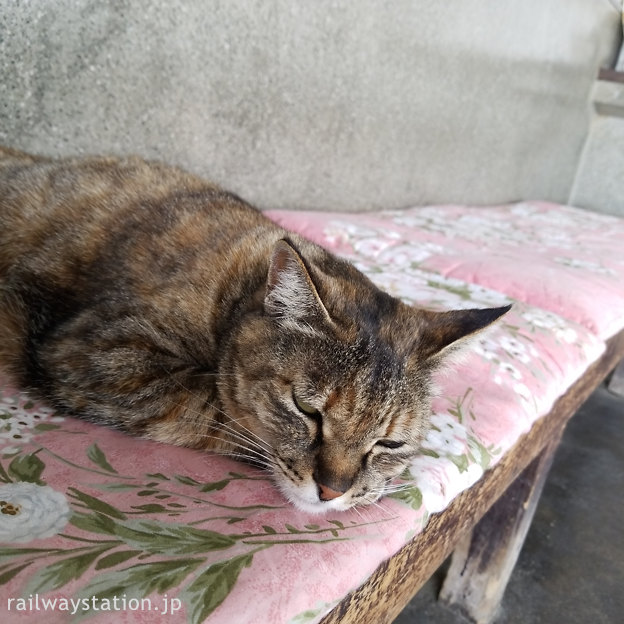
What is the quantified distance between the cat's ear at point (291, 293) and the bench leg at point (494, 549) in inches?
46.3

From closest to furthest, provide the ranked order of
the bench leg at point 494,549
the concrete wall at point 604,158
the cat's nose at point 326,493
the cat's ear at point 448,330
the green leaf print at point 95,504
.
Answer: the green leaf print at point 95,504 → the cat's nose at point 326,493 → the cat's ear at point 448,330 → the bench leg at point 494,549 → the concrete wall at point 604,158

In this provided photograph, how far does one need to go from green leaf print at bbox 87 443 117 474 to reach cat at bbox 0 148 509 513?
0.23ft

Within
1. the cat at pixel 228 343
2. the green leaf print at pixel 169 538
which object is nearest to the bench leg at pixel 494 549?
the cat at pixel 228 343

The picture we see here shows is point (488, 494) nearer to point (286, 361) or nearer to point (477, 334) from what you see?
point (477, 334)

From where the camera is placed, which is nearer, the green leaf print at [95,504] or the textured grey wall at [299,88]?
the green leaf print at [95,504]

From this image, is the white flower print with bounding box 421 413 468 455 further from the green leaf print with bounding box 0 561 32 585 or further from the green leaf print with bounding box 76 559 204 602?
the green leaf print with bounding box 0 561 32 585

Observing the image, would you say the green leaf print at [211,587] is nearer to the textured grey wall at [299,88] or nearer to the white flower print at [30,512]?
the white flower print at [30,512]

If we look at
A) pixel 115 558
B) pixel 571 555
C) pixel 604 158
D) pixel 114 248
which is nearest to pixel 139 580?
pixel 115 558

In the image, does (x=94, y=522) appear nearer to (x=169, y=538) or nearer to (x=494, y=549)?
(x=169, y=538)

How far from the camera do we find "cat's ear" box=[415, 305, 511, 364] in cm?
94

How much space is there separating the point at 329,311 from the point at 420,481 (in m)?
0.30

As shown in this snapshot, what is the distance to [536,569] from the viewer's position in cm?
205

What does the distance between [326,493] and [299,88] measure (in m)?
1.84

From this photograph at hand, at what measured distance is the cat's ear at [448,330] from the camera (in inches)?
37.2
